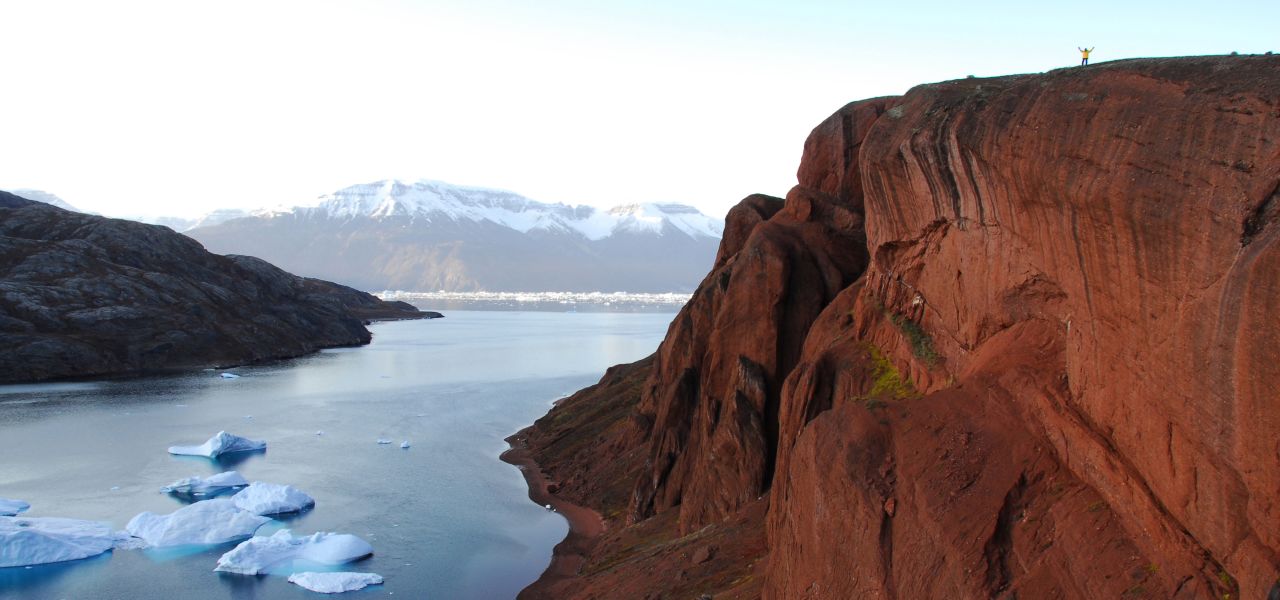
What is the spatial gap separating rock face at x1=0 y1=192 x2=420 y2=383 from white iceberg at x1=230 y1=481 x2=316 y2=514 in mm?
61289

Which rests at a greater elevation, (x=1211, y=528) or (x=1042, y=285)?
(x=1042, y=285)

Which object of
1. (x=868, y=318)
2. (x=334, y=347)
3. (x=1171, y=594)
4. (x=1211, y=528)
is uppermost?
(x=868, y=318)

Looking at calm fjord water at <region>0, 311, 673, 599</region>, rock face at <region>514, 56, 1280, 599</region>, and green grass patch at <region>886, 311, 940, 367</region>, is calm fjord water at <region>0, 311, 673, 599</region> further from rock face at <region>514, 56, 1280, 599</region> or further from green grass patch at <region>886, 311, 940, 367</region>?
green grass patch at <region>886, 311, 940, 367</region>

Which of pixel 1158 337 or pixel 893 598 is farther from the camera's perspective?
pixel 893 598

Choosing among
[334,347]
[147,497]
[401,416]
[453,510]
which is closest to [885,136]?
[453,510]

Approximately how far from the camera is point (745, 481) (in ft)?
87.4

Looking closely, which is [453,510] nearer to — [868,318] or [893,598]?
[868,318]

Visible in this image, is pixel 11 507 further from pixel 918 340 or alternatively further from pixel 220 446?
pixel 918 340

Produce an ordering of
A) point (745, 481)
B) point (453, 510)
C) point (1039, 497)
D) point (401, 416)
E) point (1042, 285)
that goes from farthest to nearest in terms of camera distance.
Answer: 1. point (401, 416)
2. point (453, 510)
3. point (745, 481)
4. point (1042, 285)
5. point (1039, 497)

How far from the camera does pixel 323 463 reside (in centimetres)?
5084

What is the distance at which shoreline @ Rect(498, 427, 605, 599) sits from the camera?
3080 centimetres

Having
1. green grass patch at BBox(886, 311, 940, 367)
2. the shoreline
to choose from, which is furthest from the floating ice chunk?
green grass patch at BBox(886, 311, 940, 367)

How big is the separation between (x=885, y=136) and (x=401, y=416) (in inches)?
2129

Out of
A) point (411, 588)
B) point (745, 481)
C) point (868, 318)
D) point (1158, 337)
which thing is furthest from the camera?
point (411, 588)
